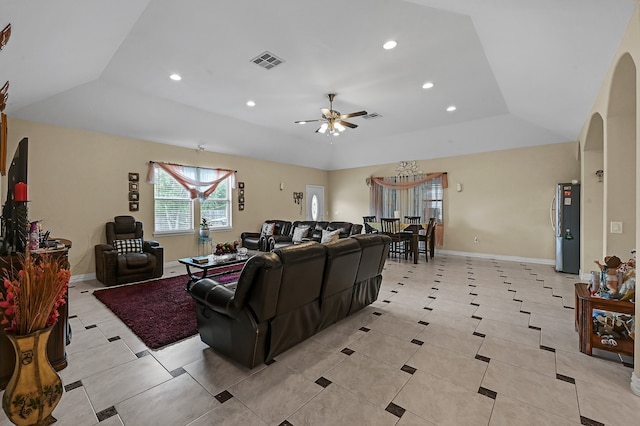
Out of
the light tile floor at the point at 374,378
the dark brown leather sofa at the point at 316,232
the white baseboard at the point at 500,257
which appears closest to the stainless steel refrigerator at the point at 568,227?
the white baseboard at the point at 500,257

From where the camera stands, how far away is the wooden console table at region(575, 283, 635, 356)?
235 centimetres

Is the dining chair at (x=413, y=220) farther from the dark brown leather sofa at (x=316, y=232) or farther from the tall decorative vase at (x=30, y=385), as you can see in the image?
the tall decorative vase at (x=30, y=385)

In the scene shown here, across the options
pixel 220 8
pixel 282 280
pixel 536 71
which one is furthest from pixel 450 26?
pixel 282 280

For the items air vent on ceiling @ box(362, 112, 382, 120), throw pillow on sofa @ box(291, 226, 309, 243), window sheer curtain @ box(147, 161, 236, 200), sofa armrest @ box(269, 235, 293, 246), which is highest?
air vent on ceiling @ box(362, 112, 382, 120)

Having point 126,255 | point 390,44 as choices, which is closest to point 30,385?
point 126,255

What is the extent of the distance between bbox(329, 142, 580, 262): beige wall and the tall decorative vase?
7.97 meters

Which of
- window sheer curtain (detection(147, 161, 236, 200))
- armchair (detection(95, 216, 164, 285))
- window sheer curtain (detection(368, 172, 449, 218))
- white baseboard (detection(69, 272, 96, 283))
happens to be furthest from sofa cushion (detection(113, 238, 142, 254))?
window sheer curtain (detection(368, 172, 449, 218))

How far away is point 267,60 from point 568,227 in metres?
6.12

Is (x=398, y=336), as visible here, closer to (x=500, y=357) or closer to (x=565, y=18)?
(x=500, y=357)

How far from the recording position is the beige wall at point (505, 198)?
6254 millimetres

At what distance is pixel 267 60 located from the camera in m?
3.63

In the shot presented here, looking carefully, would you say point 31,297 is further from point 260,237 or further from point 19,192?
point 260,237

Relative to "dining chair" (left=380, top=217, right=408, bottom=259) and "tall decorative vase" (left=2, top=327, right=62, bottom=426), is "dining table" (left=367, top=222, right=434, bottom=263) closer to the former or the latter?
"dining chair" (left=380, top=217, right=408, bottom=259)

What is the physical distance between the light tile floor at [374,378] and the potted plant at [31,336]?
18.0 inches
